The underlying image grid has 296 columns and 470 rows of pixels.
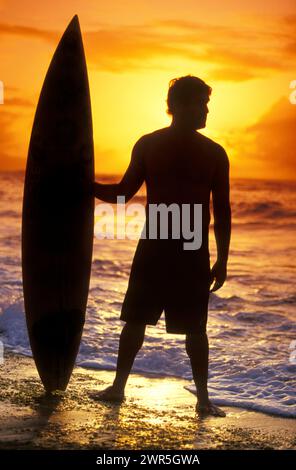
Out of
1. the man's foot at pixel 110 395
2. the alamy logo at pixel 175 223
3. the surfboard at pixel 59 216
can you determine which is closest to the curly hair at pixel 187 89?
the alamy logo at pixel 175 223

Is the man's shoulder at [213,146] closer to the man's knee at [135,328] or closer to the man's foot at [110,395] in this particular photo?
the man's knee at [135,328]

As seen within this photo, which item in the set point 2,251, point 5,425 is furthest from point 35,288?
point 2,251

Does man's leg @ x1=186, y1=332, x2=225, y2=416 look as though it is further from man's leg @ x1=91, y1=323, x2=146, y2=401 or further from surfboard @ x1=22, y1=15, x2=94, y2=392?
surfboard @ x1=22, y1=15, x2=94, y2=392

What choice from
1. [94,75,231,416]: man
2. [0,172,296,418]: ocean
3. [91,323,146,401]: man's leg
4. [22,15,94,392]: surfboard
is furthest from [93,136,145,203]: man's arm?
[0,172,296,418]: ocean

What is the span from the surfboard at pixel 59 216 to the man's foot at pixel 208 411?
84cm

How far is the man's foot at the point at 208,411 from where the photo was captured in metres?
4.57

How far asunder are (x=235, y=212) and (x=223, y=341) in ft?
66.6

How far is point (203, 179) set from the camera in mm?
4590

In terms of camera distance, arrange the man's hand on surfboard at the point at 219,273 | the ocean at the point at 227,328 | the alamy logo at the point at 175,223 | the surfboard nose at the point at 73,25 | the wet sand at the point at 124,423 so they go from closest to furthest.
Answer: the wet sand at the point at 124,423, the alamy logo at the point at 175,223, the man's hand on surfboard at the point at 219,273, the surfboard nose at the point at 73,25, the ocean at the point at 227,328

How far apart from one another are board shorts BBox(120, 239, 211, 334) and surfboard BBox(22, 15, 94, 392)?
0.47 metres

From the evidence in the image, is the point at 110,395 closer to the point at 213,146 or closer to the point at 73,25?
the point at 213,146

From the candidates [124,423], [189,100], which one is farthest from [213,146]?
[124,423]

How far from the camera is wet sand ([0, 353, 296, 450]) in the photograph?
3.82m
